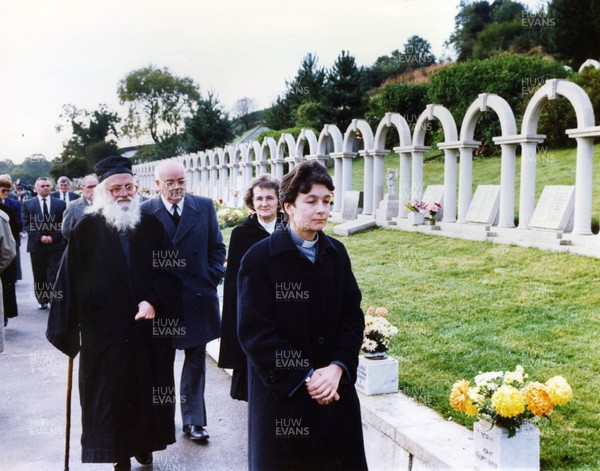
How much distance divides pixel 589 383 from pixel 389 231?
30.1ft

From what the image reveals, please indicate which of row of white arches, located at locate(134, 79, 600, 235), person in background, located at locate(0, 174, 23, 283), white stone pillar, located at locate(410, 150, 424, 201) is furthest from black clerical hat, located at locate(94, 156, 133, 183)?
white stone pillar, located at locate(410, 150, 424, 201)

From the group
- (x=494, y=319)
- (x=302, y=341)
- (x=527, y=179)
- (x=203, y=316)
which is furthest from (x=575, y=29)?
(x=302, y=341)

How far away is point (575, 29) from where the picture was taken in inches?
1214

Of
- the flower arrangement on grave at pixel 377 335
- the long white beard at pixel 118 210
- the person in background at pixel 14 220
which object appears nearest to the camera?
the long white beard at pixel 118 210

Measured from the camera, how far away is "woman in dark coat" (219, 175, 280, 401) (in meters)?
4.66

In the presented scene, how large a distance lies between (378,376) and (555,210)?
22.8ft

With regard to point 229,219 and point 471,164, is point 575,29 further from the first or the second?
point 471,164

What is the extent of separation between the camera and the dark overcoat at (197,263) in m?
5.23

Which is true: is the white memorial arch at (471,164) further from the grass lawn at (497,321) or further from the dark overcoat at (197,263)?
the dark overcoat at (197,263)

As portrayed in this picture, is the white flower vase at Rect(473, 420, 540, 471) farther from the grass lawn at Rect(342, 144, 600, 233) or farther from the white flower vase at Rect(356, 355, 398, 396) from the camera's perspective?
the grass lawn at Rect(342, 144, 600, 233)

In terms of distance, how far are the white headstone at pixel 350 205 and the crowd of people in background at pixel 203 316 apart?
37.3 ft

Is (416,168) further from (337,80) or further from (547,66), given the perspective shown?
(337,80)

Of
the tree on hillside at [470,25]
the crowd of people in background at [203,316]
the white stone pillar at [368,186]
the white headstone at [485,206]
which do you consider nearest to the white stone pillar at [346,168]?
the white stone pillar at [368,186]

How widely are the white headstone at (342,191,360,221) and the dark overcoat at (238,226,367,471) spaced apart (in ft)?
45.0
